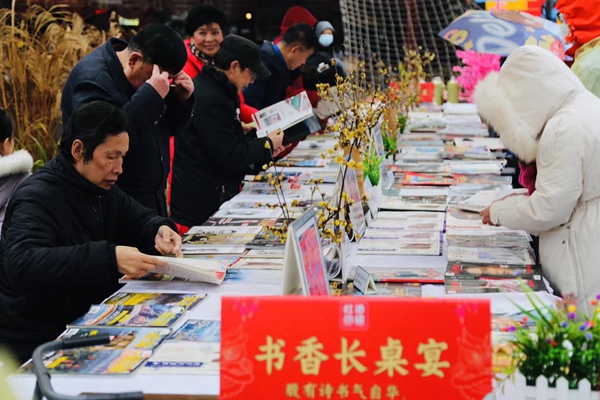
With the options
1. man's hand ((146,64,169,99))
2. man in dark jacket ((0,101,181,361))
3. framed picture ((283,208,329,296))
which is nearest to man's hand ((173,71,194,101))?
man's hand ((146,64,169,99))

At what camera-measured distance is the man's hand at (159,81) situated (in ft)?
11.6

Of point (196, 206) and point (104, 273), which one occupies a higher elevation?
point (104, 273)

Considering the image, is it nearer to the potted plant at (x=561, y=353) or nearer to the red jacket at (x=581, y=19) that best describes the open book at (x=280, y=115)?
the red jacket at (x=581, y=19)

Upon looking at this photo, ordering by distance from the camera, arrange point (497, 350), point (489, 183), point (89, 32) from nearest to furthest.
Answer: point (497, 350) → point (489, 183) → point (89, 32)

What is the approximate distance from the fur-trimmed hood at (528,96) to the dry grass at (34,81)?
4.16 m

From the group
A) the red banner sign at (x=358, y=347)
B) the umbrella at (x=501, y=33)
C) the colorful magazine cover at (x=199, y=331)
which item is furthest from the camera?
the umbrella at (x=501, y=33)

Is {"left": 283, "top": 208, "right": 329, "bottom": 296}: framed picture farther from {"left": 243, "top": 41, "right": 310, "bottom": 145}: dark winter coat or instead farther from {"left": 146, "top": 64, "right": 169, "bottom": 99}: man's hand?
{"left": 243, "top": 41, "right": 310, "bottom": 145}: dark winter coat

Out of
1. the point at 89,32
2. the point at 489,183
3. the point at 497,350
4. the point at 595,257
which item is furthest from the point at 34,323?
the point at 89,32

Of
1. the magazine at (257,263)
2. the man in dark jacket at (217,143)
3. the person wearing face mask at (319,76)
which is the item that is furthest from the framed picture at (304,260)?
the person wearing face mask at (319,76)

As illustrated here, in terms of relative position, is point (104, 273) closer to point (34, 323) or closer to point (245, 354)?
point (34, 323)

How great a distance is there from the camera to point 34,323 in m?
2.74

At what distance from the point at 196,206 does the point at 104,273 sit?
6.38 feet

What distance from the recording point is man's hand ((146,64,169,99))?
3549 millimetres

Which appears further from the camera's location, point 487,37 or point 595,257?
point 487,37
